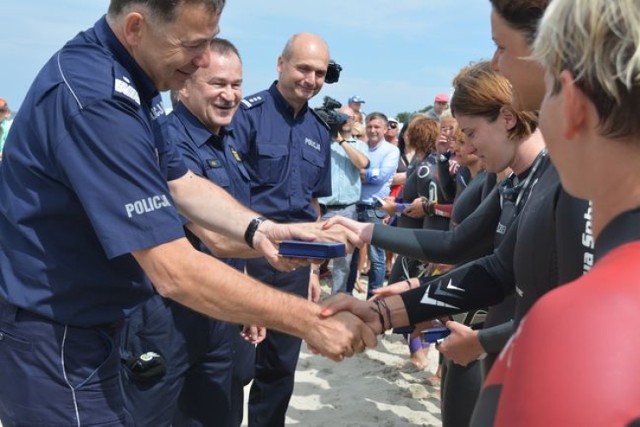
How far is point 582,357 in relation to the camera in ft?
2.43

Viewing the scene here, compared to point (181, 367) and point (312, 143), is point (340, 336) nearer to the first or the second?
point (181, 367)

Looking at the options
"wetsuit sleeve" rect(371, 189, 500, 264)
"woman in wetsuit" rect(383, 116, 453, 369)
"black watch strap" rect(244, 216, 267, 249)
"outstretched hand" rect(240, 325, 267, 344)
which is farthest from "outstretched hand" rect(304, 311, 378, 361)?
"woman in wetsuit" rect(383, 116, 453, 369)

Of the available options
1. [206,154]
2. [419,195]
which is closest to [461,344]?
[206,154]

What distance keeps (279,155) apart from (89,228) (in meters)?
2.65

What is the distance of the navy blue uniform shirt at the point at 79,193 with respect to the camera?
1906 mm

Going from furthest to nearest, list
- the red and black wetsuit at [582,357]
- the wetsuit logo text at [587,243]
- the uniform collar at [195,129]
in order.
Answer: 1. the uniform collar at [195,129]
2. the wetsuit logo text at [587,243]
3. the red and black wetsuit at [582,357]

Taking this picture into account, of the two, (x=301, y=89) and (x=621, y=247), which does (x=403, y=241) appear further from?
(x=621, y=247)

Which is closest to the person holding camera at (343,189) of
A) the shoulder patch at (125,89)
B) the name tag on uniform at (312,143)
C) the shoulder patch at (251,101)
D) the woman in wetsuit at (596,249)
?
the name tag on uniform at (312,143)

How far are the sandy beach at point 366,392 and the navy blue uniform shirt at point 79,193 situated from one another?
10.8 feet

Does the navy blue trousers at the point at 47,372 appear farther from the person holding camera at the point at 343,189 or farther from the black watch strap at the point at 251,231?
the person holding camera at the point at 343,189

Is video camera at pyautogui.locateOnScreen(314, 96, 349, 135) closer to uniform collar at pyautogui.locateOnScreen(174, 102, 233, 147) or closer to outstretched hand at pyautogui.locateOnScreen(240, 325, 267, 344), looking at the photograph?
uniform collar at pyautogui.locateOnScreen(174, 102, 233, 147)

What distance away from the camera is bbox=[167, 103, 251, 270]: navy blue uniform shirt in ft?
11.5

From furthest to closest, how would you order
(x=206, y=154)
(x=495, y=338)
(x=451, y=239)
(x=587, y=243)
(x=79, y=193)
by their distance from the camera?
1. (x=206, y=154)
2. (x=451, y=239)
3. (x=495, y=338)
4. (x=79, y=193)
5. (x=587, y=243)

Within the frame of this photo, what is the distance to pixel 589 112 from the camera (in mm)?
929
